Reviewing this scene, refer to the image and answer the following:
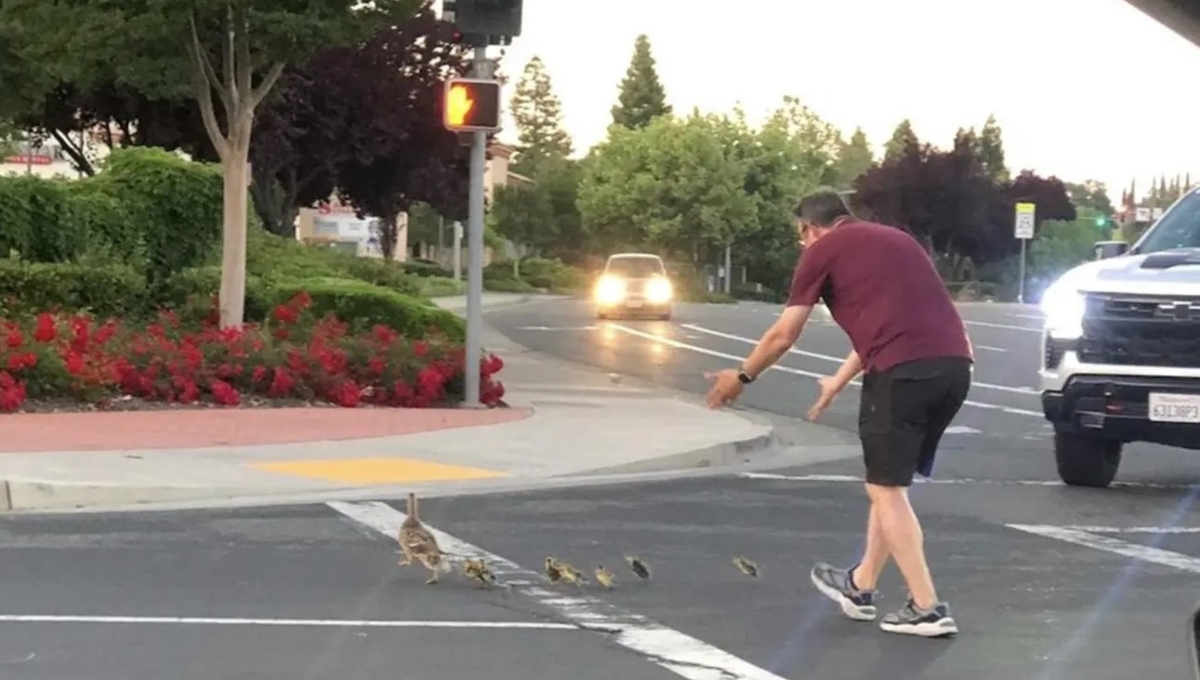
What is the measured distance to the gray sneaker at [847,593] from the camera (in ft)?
25.4

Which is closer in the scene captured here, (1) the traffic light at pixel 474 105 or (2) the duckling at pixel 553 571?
(2) the duckling at pixel 553 571

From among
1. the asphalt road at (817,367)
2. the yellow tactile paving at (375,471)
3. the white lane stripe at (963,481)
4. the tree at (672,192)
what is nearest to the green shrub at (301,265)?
the asphalt road at (817,367)

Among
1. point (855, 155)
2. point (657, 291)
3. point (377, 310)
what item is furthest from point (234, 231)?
point (855, 155)

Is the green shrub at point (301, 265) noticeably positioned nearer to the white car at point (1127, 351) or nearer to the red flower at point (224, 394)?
the red flower at point (224, 394)

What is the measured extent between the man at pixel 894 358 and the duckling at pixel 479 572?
148 centimetres

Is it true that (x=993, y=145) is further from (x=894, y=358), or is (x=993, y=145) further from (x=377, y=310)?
(x=894, y=358)

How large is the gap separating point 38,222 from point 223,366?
292 inches

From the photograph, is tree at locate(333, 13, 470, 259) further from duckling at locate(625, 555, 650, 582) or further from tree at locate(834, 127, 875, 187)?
tree at locate(834, 127, 875, 187)

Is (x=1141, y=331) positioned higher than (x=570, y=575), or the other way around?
(x=1141, y=331)

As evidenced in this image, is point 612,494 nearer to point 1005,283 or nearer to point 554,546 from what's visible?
point 554,546

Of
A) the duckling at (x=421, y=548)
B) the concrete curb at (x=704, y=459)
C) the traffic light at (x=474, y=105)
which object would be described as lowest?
the concrete curb at (x=704, y=459)

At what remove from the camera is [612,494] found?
11.9 meters

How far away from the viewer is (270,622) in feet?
24.2

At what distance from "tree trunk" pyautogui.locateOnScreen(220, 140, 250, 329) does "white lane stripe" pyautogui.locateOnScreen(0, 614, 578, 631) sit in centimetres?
1106
